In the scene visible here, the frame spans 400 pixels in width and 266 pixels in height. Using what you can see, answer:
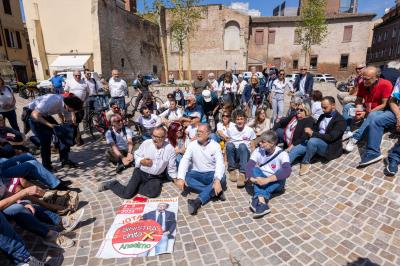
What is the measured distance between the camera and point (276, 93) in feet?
29.8

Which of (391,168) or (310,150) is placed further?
(310,150)

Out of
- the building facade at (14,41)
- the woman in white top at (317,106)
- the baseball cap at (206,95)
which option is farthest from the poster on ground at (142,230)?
the building facade at (14,41)

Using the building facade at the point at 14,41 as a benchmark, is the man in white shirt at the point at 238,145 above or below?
below

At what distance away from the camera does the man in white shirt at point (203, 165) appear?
468 cm

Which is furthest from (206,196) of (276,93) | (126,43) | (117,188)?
(126,43)

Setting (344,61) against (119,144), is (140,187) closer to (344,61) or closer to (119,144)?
(119,144)

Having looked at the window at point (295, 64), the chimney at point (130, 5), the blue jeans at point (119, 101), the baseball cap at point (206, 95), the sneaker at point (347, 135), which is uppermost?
the chimney at point (130, 5)

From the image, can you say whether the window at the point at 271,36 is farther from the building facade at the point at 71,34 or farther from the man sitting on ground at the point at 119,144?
the man sitting on ground at the point at 119,144

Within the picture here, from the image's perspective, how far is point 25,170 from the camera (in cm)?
430

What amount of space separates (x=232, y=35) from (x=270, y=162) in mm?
35000

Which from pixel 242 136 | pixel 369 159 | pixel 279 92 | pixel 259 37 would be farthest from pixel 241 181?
pixel 259 37

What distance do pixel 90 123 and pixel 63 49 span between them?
20.7 m

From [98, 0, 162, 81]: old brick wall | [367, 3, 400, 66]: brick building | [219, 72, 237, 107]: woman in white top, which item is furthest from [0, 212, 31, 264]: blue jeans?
[367, 3, 400, 66]: brick building

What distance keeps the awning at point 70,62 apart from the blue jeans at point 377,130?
78.0 feet
